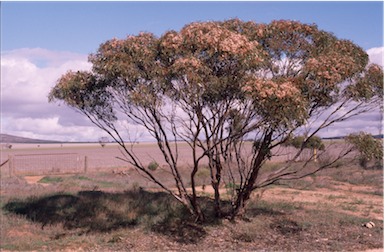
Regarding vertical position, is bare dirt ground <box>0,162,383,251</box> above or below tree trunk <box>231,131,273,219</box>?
below

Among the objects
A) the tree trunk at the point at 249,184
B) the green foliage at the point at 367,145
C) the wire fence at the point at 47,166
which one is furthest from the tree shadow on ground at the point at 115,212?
the wire fence at the point at 47,166

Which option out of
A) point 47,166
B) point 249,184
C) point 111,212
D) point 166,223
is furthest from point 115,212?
point 47,166

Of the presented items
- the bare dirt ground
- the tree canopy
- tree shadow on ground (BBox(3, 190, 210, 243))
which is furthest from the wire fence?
the tree canopy

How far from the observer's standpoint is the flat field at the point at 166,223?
12.4 m

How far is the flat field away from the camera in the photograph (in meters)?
12.4

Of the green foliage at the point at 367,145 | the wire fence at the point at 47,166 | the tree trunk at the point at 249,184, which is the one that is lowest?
the wire fence at the point at 47,166

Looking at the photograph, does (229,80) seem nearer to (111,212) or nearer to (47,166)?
(111,212)

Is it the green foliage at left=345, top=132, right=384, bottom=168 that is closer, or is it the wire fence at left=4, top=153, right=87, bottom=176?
the green foliage at left=345, top=132, right=384, bottom=168

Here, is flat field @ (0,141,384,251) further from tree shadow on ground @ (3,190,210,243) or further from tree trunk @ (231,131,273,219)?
tree trunk @ (231,131,273,219)

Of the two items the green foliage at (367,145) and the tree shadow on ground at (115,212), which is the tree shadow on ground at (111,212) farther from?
the green foliage at (367,145)

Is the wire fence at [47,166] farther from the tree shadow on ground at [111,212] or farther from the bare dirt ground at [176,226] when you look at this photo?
the tree shadow on ground at [111,212]

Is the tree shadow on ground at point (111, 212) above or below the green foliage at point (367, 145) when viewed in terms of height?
below

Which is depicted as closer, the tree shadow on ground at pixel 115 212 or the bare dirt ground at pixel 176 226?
the bare dirt ground at pixel 176 226

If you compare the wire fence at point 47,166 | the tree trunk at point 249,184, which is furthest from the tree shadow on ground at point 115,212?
the wire fence at point 47,166
